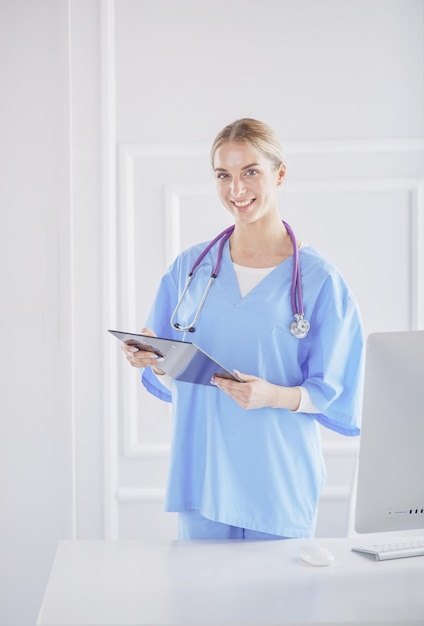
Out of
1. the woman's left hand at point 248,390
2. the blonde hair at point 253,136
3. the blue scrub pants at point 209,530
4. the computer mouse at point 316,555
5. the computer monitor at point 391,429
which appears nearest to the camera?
the computer monitor at point 391,429

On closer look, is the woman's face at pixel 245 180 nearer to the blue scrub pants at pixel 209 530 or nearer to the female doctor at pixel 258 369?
the female doctor at pixel 258 369

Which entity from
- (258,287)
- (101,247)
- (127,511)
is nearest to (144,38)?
(101,247)

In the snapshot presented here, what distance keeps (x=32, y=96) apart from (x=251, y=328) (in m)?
1.16

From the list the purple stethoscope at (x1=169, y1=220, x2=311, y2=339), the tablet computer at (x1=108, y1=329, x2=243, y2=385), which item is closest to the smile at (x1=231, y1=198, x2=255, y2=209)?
the purple stethoscope at (x1=169, y1=220, x2=311, y2=339)

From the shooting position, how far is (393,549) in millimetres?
1298

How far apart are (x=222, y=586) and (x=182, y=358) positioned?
0.45 m

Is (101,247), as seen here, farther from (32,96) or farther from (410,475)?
(410,475)

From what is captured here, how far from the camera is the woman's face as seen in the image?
165cm

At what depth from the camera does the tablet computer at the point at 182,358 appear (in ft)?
4.35

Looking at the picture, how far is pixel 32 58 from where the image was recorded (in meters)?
2.22

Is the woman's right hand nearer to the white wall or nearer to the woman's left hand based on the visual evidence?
the woman's left hand

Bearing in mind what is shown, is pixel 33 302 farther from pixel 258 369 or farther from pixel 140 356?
pixel 258 369

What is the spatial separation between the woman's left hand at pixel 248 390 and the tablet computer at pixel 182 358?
Result: 13mm

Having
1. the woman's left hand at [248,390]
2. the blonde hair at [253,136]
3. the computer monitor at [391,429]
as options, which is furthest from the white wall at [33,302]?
the computer monitor at [391,429]
